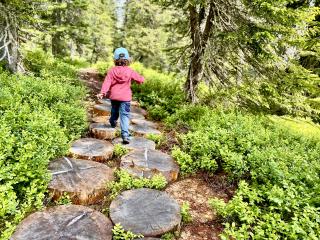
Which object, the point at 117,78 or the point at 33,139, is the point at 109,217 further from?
the point at 117,78

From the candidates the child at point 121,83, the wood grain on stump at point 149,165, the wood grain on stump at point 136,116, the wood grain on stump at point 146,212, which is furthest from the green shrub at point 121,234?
the wood grain on stump at point 136,116

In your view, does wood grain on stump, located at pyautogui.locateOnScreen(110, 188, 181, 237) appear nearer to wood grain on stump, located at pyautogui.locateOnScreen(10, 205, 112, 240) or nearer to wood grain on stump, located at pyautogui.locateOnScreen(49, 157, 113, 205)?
wood grain on stump, located at pyautogui.locateOnScreen(10, 205, 112, 240)

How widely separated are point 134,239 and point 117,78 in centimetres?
430

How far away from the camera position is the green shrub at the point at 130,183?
494 centimetres

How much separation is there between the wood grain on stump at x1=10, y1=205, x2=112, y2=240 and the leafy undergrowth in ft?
0.59

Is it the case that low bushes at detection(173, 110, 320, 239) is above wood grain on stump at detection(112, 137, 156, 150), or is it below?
above

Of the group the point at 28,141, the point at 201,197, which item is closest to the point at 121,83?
the point at 28,141

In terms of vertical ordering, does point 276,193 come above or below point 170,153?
above

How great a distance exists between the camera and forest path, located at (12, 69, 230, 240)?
12.6 feet

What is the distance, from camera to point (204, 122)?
25.5 ft

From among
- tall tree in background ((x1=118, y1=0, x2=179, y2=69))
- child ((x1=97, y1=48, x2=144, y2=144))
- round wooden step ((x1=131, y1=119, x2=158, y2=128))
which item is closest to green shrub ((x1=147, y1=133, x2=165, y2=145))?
child ((x1=97, y1=48, x2=144, y2=144))

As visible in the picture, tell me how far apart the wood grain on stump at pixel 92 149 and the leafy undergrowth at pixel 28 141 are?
22 cm

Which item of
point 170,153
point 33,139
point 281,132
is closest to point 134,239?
point 33,139

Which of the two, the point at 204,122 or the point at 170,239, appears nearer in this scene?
the point at 170,239
